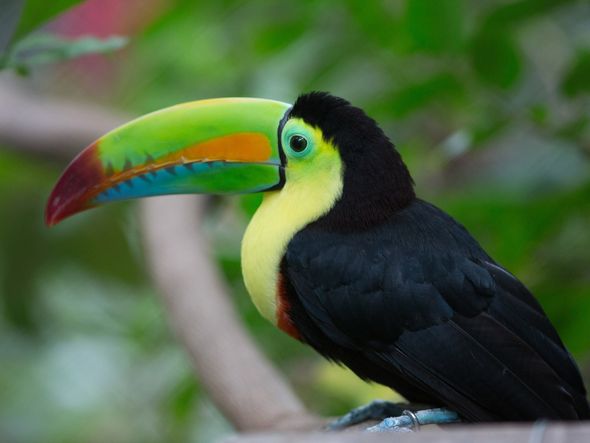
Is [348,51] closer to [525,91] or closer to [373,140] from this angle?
[525,91]

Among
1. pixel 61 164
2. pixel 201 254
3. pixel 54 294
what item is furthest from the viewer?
pixel 54 294

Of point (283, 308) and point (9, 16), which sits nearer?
point (9, 16)

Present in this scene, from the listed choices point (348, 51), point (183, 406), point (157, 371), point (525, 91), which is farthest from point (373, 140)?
point (157, 371)

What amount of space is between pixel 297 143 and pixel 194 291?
2.42ft

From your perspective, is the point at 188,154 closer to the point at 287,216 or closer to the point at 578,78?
the point at 287,216

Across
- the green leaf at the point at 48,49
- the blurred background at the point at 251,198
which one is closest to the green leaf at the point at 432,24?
the blurred background at the point at 251,198

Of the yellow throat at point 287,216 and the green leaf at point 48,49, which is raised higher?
the green leaf at point 48,49

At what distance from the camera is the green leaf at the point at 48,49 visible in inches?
75.5

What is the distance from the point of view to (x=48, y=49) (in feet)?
6.45

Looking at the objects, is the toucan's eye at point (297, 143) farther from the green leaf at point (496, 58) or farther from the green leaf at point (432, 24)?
the green leaf at point (496, 58)

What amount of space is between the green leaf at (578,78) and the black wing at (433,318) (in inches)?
23.3

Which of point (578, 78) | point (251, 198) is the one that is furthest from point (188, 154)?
point (578, 78)

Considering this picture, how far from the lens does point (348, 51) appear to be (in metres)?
2.96

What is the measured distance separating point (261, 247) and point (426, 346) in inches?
14.0
